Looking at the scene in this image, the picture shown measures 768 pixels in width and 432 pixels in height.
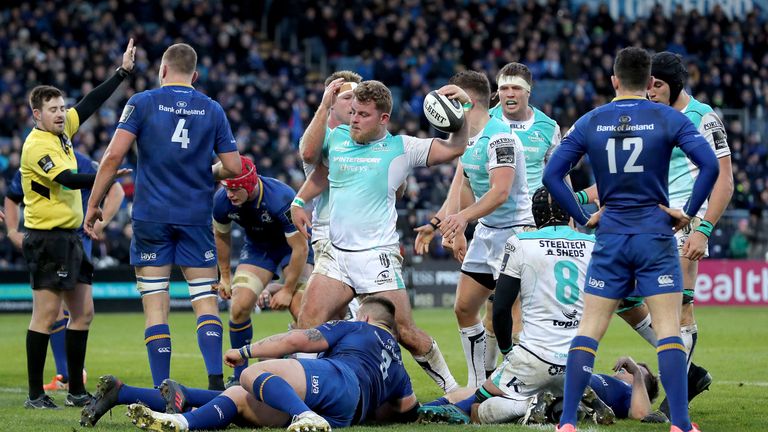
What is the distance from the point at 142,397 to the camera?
803cm

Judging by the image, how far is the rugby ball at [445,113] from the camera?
8797 millimetres

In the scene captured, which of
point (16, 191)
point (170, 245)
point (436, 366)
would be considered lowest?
point (436, 366)

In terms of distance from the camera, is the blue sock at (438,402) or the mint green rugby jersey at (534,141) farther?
the mint green rugby jersey at (534,141)

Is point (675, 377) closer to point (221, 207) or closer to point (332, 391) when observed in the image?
point (332, 391)

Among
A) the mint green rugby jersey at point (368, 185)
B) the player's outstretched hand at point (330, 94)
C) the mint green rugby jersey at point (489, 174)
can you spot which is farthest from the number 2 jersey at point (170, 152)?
the mint green rugby jersey at point (489, 174)

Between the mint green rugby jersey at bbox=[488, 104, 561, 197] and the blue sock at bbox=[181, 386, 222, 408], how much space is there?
3.93 metres

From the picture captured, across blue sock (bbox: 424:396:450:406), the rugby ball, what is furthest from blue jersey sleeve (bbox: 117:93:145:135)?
blue sock (bbox: 424:396:450:406)

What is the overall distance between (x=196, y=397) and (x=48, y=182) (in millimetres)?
3425

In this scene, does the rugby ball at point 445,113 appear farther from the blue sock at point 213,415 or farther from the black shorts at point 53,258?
the black shorts at point 53,258

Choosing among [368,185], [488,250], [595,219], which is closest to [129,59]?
[368,185]

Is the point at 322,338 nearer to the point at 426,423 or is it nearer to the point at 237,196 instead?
the point at 426,423

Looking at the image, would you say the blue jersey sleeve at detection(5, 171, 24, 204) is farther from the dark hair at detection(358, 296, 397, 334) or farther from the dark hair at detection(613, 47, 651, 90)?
the dark hair at detection(613, 47, 651, 90)

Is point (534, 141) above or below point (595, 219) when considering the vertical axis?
above

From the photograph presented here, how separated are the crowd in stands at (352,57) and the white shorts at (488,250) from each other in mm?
15208
